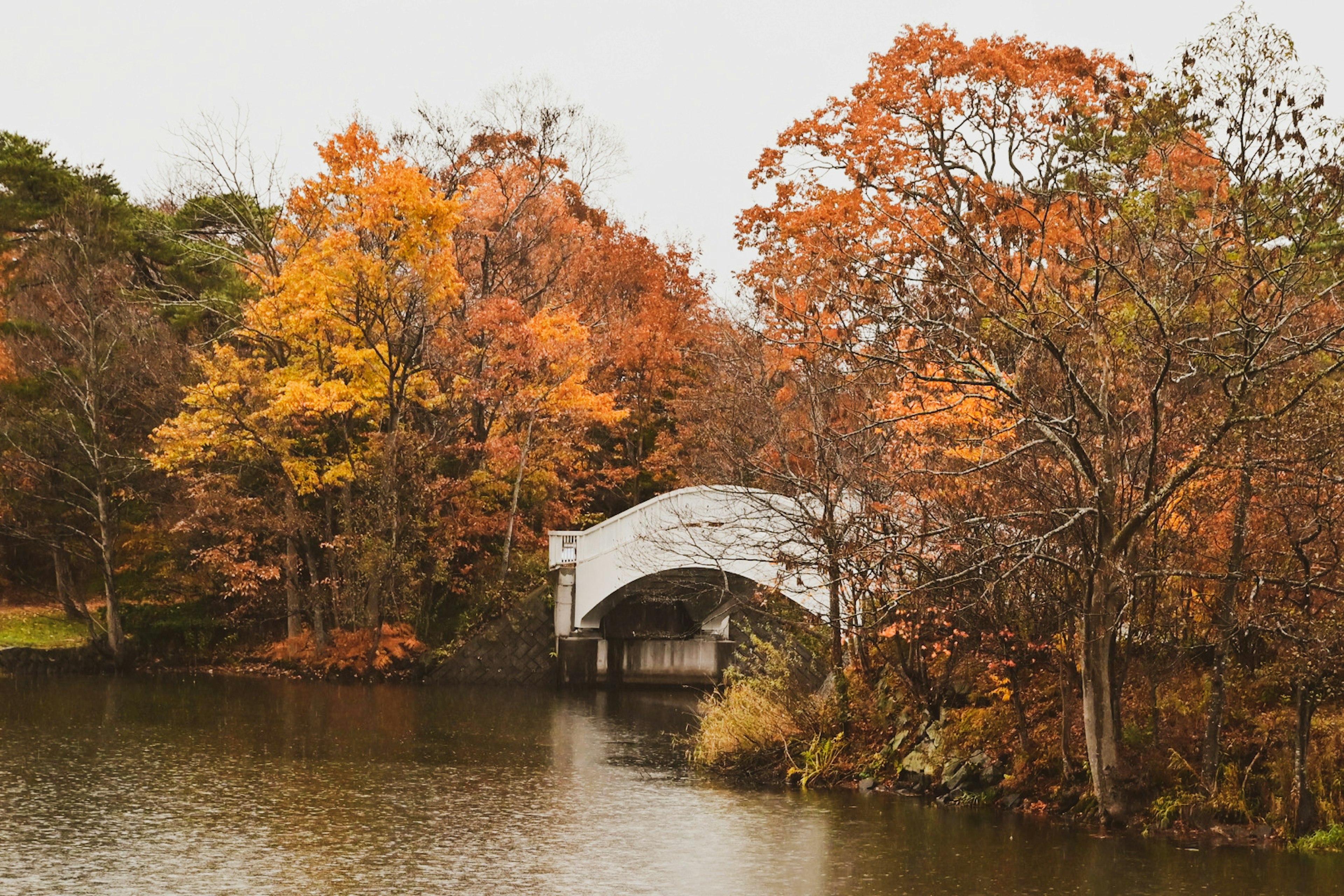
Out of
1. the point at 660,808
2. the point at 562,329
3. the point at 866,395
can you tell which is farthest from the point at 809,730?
the point at 562,329

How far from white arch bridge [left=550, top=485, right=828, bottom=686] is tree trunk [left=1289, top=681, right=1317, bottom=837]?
8871mm

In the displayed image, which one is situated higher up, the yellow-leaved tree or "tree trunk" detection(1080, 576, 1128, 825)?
the yellow-leaved tree

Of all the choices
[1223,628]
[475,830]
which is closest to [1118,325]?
[1223,628]

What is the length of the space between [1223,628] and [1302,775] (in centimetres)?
154

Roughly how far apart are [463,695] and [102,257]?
46.0 feet

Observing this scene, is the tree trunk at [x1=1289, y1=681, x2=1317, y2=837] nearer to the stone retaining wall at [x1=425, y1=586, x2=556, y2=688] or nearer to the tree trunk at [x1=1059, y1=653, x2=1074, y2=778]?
the tree trunk at [x1=1059, y1=653, x2=1074, y2=778]

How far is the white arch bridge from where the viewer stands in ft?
78.5

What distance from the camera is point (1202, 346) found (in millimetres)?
12289

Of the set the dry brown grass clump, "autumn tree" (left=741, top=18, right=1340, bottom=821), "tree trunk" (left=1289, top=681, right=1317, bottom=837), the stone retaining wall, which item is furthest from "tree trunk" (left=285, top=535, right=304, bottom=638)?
"tree trunk" (left=1289, top=681, right=1317, bottom=837)

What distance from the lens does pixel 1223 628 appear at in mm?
12703

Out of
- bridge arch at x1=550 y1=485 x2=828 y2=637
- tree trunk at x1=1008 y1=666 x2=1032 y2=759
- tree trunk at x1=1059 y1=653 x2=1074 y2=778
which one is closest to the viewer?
tree trunk at x1=1059 y1=653 x2=1074 y2=778

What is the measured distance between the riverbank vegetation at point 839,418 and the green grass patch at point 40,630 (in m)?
0.54

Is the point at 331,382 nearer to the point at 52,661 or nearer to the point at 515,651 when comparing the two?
the point at 515,651

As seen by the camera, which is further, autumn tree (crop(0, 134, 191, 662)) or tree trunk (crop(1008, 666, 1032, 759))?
autumn tree (crop(0, 134, 191, 662))
